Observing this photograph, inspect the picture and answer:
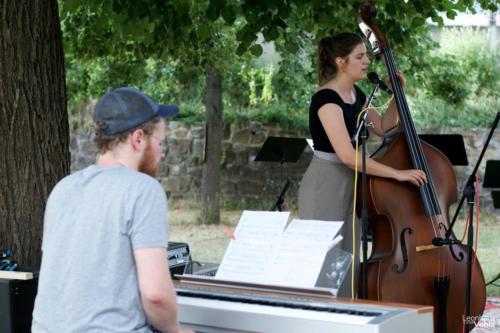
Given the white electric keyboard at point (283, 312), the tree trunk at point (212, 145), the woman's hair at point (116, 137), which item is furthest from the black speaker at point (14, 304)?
the tree trunk at point (212, 145)

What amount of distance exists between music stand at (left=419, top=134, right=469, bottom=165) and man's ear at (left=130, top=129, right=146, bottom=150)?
286 centimetres

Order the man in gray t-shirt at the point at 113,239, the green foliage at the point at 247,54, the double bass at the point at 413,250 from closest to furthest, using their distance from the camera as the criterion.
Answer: the man in gray t-shirt at the point at 113,239 → the double bass at the point at 413,250 → the green foliage at the point at 247,54

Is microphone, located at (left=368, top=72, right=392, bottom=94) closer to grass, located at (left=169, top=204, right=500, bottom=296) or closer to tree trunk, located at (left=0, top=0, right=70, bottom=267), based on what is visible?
tree trunk, located at (left=0, top=0, right=70, bottom=267)

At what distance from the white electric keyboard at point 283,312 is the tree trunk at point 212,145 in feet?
27.7

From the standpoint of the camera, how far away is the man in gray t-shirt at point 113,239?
224cm

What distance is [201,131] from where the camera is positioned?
12695 millimetres

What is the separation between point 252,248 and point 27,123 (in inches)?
81.6

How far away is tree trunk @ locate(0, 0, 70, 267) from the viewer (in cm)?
435

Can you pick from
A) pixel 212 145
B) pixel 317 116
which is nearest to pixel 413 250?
pixel 317 116

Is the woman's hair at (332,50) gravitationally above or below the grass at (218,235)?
above

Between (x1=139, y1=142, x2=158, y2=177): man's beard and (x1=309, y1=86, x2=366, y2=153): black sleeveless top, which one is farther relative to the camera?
(x1=309, y1=86, x2=366, y2=153): black sleeveless top

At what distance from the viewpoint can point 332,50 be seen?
13.4 feet

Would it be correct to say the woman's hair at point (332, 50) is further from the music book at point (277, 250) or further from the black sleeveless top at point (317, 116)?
the music book at point (277, 250)

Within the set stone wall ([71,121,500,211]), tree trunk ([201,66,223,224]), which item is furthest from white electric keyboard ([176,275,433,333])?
stone wall ([71,121,500,211])
